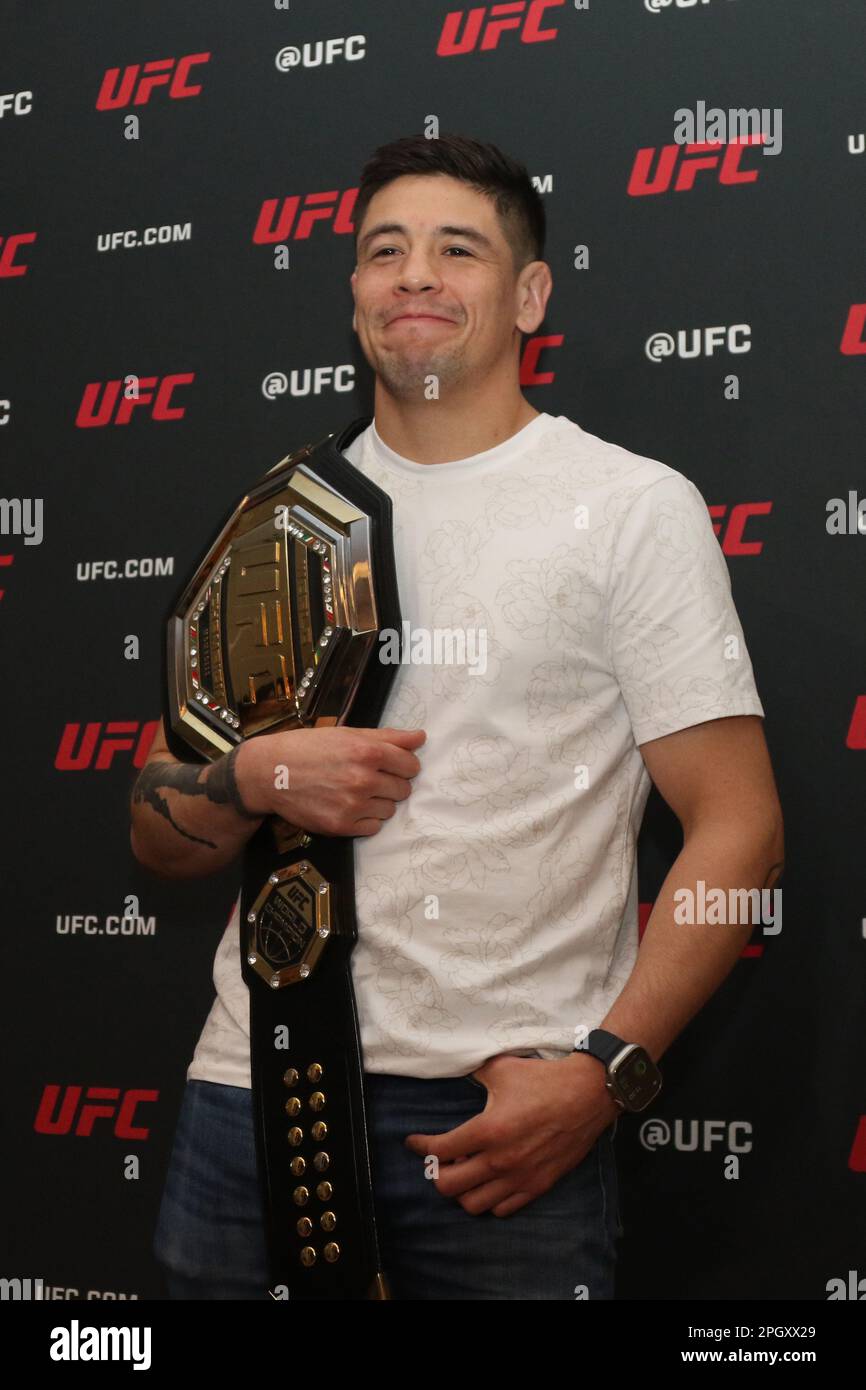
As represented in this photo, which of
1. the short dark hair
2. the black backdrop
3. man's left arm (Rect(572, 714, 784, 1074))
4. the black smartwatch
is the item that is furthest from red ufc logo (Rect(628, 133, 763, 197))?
the black smartwatch

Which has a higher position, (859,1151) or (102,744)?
(102,744)

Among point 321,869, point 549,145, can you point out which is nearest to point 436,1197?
point 321,869

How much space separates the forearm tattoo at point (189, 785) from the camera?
1637 mm

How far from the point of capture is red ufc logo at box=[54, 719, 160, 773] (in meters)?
2.35

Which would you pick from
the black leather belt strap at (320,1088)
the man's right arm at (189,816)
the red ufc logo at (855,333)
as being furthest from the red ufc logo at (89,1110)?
the red ufc logo at (855,333)

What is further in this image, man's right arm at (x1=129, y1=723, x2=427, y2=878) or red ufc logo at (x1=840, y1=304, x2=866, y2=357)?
red ufc logo at (x1=840, y1=304, x2=866, y2=357)

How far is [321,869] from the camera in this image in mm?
1602

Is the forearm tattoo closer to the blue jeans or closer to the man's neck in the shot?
the blue jeans

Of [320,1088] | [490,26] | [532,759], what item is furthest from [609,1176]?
[490,26]

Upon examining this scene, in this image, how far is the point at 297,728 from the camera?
1.67 metres

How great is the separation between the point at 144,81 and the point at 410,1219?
1.95 meters

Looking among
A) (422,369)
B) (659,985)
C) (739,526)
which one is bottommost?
(659,985)

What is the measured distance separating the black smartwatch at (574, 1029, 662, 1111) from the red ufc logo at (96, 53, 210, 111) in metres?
1.79

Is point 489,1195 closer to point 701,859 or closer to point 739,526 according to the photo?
point 701,859
